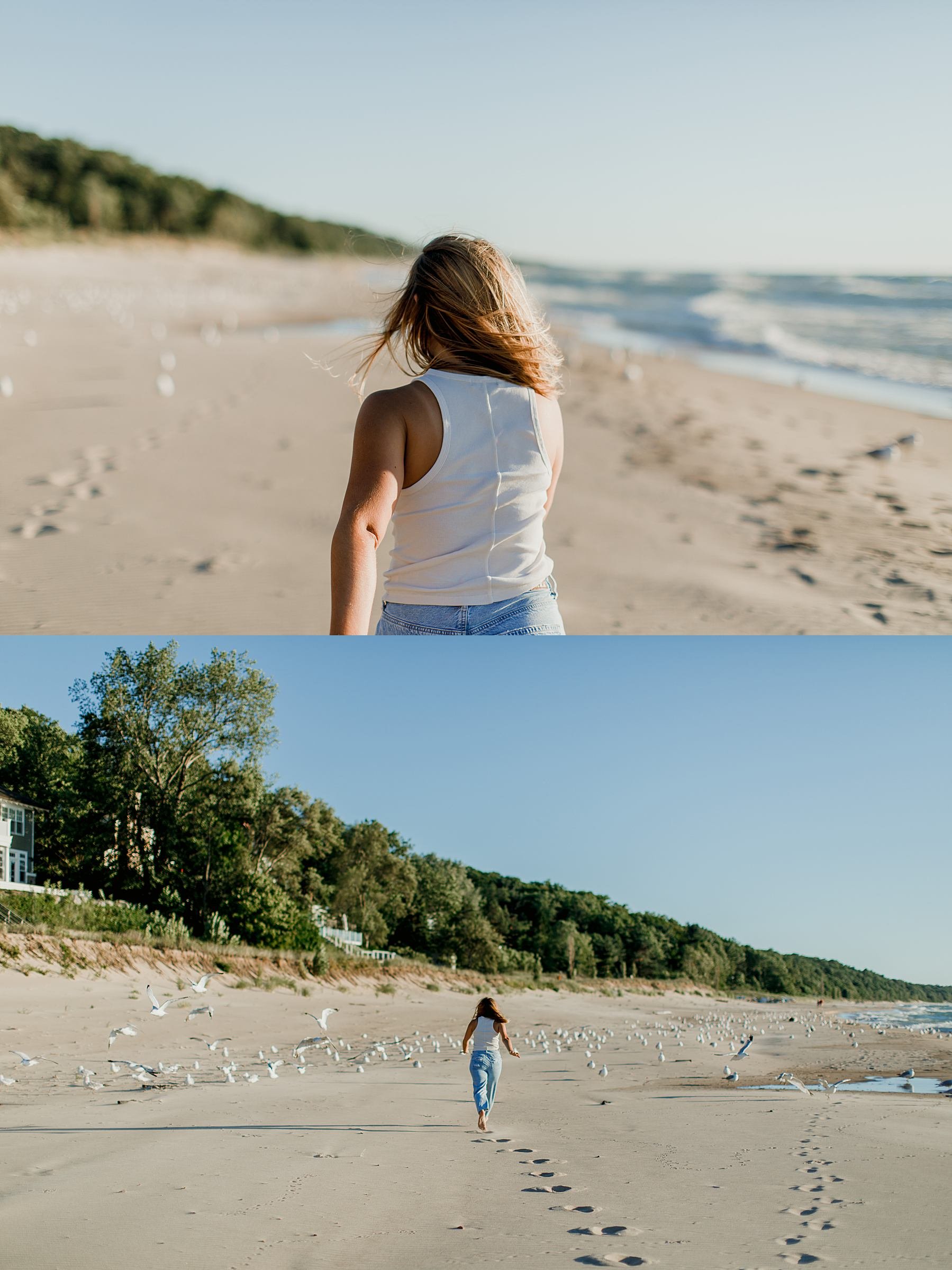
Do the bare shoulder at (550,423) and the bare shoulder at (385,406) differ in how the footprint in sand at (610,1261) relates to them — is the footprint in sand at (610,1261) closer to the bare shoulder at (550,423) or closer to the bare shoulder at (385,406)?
the bare shoulder at (550,423)

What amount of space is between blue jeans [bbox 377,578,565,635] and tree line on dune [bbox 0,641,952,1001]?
38.6 inches

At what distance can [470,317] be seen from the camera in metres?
1.96

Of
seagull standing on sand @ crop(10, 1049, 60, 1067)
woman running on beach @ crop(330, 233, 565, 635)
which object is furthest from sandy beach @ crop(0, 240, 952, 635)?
seagull standing on sand @ crop(10, 1049, 60, 1067)

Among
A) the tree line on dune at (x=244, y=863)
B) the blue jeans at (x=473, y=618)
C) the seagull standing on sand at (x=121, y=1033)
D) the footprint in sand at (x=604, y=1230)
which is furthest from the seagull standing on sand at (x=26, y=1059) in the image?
the blue jeans at (x=473, y=618)

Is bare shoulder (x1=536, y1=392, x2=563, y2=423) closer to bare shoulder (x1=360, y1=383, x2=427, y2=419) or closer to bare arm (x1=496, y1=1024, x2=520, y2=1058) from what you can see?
bare shoulder (x1=360, y1=383, x2=427, y2=419)

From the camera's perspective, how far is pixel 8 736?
287 centimetres

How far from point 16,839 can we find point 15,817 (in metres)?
0.17

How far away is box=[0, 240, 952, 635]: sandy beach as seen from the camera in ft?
11.4

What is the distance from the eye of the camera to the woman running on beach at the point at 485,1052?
3082 mm

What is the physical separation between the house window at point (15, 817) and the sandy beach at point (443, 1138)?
60 cm

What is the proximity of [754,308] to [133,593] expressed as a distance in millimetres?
8934

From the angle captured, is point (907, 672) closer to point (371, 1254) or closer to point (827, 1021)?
point (827, 1021)

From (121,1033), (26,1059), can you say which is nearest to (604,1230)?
(26,1059)

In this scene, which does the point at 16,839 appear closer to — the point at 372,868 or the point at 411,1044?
the point at 372,868
